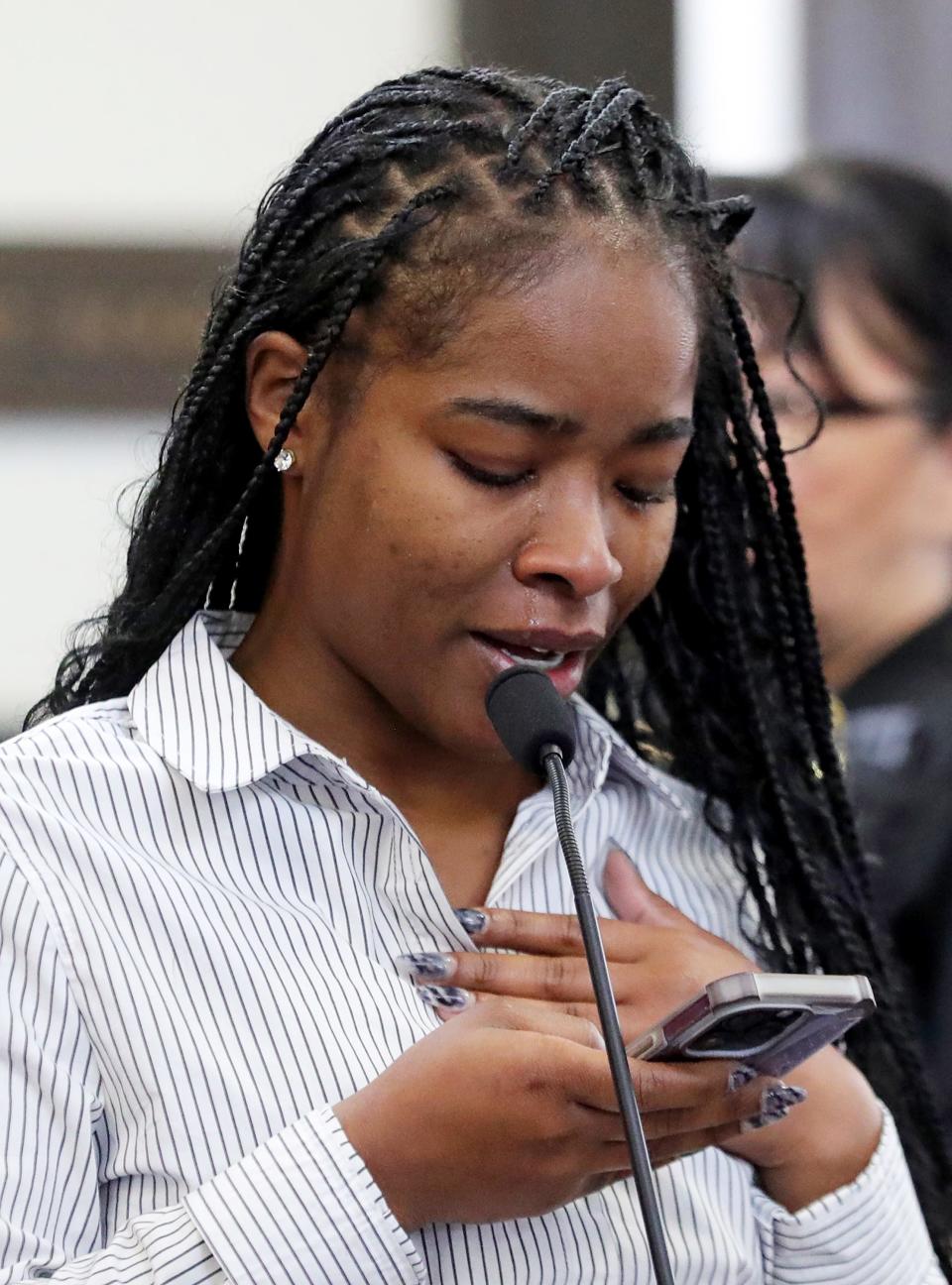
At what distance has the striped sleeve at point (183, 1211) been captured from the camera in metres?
1.01

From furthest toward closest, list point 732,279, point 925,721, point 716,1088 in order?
1. point 925,721
2. point 732,279
3. point 716,1088

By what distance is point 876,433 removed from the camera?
263 cm

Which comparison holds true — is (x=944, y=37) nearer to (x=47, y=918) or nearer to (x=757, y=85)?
(x=757, y=85)

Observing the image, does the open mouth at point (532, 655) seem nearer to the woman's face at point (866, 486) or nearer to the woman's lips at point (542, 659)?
the woman's lips at point (542, 659)

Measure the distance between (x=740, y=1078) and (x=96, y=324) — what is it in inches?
74.0

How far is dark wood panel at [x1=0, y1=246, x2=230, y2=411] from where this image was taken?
263cm

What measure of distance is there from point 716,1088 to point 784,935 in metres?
0.41

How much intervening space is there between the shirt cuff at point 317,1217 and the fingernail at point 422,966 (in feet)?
0.52

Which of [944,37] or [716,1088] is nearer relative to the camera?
[716,1088]

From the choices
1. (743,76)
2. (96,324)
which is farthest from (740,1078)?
(743,76)

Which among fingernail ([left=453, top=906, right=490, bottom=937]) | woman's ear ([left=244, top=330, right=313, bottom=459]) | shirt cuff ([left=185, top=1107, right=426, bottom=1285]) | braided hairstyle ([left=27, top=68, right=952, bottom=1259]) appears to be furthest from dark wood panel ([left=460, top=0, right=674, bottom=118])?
shirt cuff ([left=185, top=1107, right=426, bottom=1285])

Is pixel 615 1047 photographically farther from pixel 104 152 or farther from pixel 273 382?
pixel 104 152

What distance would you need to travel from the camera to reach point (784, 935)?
1.42 m

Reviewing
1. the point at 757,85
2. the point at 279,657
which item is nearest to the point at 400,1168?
the point at 279,657
